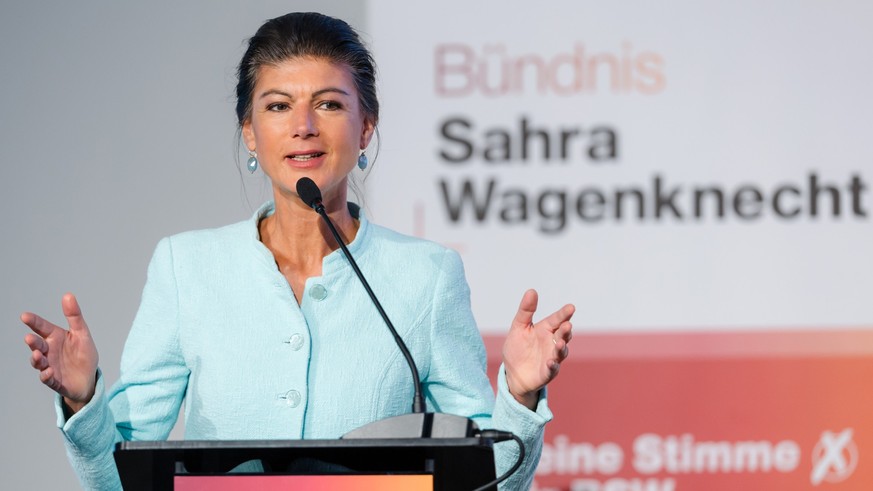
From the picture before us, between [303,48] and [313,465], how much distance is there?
84 centimetres

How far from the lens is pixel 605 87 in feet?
10.5

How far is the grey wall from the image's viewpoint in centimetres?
324

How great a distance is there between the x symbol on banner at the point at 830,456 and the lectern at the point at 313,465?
2.24 meters

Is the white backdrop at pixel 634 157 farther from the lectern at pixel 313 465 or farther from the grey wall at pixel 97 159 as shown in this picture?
the lectern at pixel 313 465

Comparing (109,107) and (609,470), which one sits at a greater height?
(109,107)

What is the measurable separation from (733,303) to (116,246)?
6.01 ft

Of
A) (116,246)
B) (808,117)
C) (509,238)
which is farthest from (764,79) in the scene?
(116,246)

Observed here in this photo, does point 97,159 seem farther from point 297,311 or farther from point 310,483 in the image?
point 310,483

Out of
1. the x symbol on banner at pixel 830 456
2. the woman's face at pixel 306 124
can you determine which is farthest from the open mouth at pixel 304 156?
the x symbol on banner at pixel 830 456

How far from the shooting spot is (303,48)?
1.85m

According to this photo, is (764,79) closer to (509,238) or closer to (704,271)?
(704,271)

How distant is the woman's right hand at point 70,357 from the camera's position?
1.46 metres

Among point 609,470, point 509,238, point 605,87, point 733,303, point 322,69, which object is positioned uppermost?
point 605,87

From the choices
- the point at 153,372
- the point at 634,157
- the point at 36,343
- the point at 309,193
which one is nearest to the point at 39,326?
the point at 36,343
